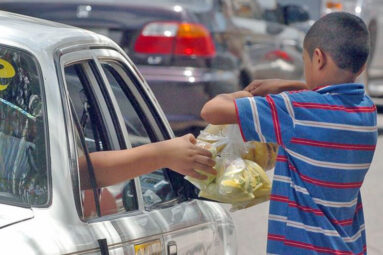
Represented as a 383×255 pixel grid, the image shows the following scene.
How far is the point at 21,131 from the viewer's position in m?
2.98

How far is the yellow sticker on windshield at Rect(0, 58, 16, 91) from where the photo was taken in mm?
3061

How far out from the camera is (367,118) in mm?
3148

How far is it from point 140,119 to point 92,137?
44 centimetres

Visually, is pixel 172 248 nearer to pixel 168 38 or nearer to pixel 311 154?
pixel 311 154

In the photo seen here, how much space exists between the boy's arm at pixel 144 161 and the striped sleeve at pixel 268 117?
0.18 m

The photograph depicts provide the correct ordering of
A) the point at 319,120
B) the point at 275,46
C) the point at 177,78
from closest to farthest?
the point at 319,120 → the point at 177,78 → the point at 275,46

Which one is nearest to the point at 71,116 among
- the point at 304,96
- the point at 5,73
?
the point at 5,73

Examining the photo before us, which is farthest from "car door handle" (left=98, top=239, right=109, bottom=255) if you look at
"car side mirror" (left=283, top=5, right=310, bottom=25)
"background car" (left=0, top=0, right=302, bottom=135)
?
"car side mirror" (left=283, top=5, right=310, bottom=25)

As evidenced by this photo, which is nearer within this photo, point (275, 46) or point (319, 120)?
point (319, 120)

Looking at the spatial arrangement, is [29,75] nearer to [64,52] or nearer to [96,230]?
[64,52]

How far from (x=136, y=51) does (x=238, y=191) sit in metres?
5.44

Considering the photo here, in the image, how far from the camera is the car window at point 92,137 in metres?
3.11

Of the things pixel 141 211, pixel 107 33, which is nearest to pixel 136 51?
pixel 107 33

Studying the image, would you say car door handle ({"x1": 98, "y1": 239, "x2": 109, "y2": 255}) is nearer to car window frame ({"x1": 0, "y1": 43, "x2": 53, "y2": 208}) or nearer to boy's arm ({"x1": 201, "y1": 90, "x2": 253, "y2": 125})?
car window frame ({"x1": 0, "y1": 43, "x2": 53, "y2": 208})
